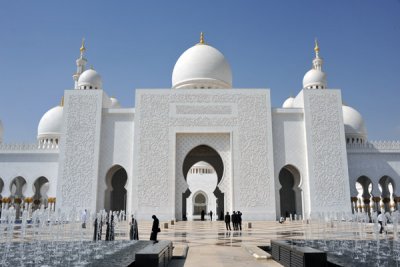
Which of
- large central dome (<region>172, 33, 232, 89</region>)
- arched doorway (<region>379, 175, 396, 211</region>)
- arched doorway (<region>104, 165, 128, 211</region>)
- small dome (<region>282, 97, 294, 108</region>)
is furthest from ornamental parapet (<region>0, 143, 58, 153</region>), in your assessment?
arched doorway (<region>379, 175, 396, 211</region>)

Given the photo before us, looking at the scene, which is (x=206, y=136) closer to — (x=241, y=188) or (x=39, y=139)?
(x=241, y=188)

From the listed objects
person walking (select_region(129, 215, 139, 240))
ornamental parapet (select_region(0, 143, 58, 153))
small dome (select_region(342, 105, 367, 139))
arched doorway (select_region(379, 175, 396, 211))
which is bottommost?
person walking (select_region(129, 215, 139, 240))

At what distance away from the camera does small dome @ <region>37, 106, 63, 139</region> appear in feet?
46.6

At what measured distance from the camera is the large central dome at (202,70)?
508 inches

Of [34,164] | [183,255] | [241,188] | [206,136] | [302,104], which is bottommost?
[183,255]

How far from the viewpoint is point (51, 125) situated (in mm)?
14250

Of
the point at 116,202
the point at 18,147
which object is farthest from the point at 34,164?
the point at 116,202

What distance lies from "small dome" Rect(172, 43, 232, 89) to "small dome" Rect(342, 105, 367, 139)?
4.89 metres

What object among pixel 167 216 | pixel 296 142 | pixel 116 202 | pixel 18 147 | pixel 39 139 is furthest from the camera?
pixel 39 139

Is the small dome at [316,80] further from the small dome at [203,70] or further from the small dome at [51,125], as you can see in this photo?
the small dome at [51,125]

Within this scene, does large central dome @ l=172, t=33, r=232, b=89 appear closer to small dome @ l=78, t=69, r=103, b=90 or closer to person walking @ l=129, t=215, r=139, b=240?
small dome @ l=78, t=69, r=103, b=90

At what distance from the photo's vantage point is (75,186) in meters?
10.6

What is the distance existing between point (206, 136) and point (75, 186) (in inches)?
166

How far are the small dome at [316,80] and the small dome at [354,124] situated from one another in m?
1.52
